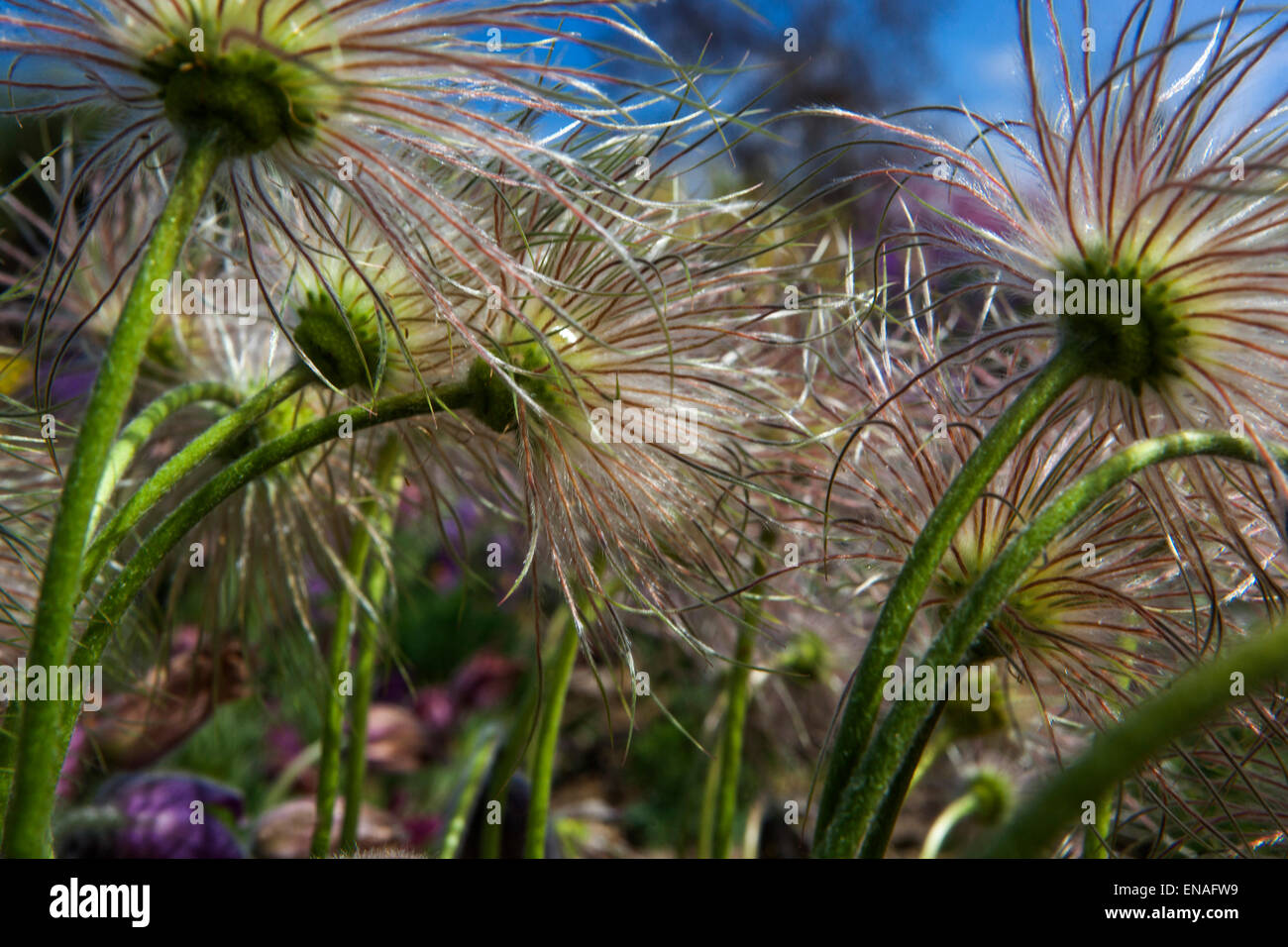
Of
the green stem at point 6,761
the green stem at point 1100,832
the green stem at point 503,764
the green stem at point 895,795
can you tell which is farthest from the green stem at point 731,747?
the green stem at point 6,761

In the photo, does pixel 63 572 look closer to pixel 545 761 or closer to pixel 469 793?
pixel 545 761

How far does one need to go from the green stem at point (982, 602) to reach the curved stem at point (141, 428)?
0.49 metres

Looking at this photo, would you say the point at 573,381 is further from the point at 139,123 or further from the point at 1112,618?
the point at 1112,618

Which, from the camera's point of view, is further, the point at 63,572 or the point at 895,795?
the point at 895,795

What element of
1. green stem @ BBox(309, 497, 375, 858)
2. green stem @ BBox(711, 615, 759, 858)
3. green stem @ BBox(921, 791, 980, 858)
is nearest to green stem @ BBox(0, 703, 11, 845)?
green stem @ BBox(309, 497, 375, 858)

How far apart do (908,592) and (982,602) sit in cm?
4

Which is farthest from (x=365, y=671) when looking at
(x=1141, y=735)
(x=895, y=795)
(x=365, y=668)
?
(x=1141, y=735)

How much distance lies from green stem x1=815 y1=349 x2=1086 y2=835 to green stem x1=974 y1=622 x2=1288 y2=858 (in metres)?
0.15

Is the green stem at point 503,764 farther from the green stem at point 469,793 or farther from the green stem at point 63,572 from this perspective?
the green stem at point 63,572

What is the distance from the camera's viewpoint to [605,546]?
0.90m

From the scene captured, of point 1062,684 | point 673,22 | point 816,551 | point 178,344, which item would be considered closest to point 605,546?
point 816,551

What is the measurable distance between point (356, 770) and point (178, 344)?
22.0 inches

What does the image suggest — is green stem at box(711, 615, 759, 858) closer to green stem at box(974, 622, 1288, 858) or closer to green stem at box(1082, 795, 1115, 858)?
green stem at box(1082, 795, 1115, 858)

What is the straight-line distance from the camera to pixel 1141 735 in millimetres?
461
